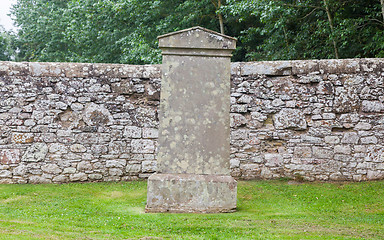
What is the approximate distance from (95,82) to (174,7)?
8381 mm

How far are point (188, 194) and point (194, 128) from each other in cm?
93

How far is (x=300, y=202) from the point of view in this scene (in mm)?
6379

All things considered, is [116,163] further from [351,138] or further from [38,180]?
[351,138]

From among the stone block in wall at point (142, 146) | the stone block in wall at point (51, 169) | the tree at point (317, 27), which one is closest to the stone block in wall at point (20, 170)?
the stone block in wall at point (51, 169)

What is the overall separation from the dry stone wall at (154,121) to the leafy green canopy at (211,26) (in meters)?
3.03

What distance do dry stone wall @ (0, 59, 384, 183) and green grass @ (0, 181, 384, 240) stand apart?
37 centimetres

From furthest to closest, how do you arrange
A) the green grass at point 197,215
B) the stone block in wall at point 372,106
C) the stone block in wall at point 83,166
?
1. the stone block in wall at point 83,166
2. the stone block in wall at point 372,106
3. the green grass at point 197,215

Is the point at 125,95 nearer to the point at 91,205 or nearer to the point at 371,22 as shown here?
the point at 91,205

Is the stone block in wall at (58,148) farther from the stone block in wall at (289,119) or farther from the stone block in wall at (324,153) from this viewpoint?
the stone block in wall at (324,153)

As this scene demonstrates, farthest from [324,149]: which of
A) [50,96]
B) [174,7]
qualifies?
[174,7]

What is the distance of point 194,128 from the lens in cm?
574

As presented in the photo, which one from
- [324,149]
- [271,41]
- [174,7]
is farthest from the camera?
[174,7]

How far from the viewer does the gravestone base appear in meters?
5.59

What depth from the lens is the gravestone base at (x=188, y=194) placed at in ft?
18.3
